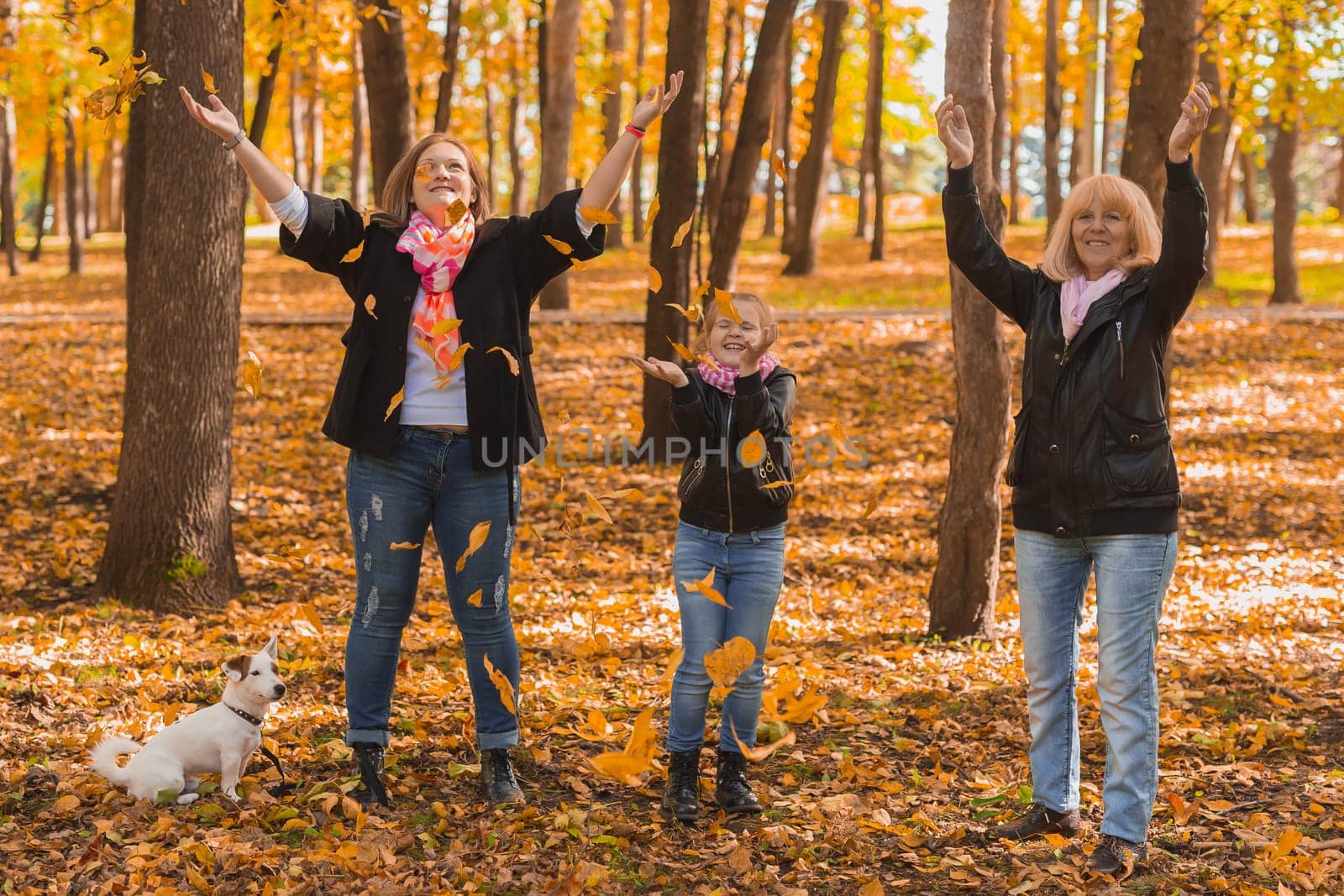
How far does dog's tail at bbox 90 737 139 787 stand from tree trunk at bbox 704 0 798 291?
6596mm

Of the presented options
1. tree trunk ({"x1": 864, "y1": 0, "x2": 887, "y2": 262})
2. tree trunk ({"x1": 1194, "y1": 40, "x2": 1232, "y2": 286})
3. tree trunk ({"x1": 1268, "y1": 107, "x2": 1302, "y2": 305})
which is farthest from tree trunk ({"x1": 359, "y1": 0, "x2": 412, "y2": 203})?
tree trunk ({"x1": 864, "y1": 0, "x2": 887, "y2": 262})

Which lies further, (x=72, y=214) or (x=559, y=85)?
(x=72, y=214)

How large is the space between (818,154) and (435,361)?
615 inches

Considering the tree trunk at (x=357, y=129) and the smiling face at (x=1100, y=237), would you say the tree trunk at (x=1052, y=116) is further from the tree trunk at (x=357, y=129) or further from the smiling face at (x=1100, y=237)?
the smiling face at (x=1100, y=237)

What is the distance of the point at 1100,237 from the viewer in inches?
146

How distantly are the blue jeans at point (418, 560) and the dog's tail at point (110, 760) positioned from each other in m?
0.75

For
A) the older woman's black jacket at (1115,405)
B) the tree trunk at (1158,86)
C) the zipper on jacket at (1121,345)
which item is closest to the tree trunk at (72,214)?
the tree trunk at (1158,86)

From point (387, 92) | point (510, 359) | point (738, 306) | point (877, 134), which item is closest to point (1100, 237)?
point (738, 306)

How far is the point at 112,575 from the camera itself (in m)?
6.61

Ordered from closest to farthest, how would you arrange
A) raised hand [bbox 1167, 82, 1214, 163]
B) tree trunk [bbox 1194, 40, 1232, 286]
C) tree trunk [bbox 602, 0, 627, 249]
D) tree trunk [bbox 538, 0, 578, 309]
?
raised hand [bbox 1167, 82, 1214, 163], tree trunk [bbox 538, 0, 578, 309], tree trunk [bbox 1194, 40, 1232, 286], tree trunk [bbox 602, 0, 627, 249]

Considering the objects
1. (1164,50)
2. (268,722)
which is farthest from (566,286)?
(268,722)

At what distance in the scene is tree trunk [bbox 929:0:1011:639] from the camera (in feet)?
19.0

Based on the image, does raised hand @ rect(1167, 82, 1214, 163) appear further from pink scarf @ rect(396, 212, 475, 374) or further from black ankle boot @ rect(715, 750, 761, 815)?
black ankle boot @ rect(715, 750, 761, 815)

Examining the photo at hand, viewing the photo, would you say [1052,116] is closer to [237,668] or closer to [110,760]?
[237,668]
